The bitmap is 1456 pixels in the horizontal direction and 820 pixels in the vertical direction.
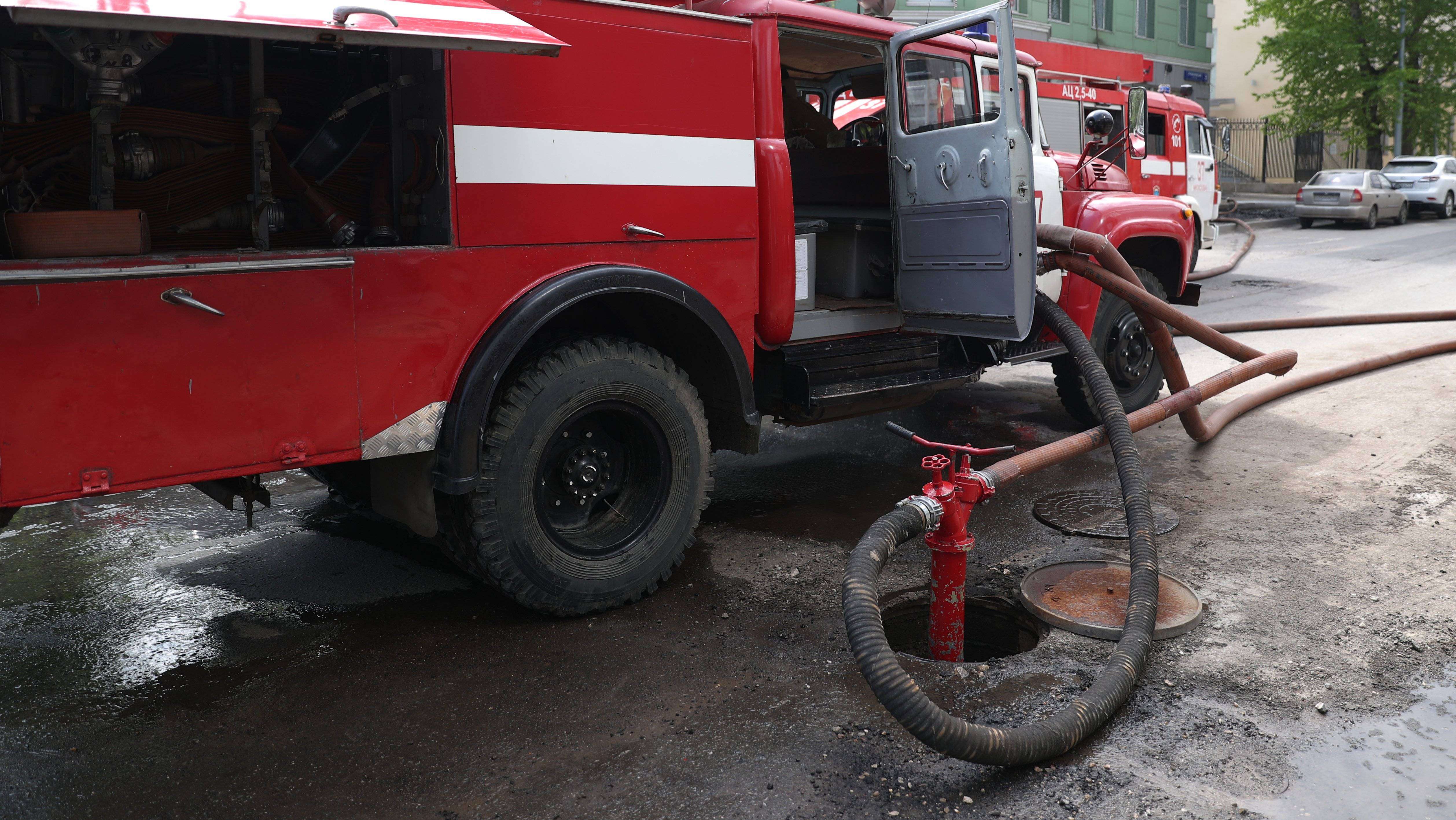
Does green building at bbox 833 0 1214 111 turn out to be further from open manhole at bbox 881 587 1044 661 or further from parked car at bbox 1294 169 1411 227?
open manhole at bbox 881 587 1044 661

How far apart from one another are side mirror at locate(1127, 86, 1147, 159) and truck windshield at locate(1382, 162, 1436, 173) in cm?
2414

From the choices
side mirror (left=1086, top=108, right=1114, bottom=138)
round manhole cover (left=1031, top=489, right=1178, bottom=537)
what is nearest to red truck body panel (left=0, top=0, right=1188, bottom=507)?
side mirror (left=1086, top=108, right=1114, bottom=138)

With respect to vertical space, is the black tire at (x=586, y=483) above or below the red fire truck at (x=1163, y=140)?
below

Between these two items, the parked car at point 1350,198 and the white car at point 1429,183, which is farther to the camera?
the white car at point 1429,183

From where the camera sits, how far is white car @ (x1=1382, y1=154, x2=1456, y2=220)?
84.1 ft

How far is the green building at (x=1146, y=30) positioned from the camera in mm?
28969

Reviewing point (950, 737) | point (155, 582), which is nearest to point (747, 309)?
point (950, 737)

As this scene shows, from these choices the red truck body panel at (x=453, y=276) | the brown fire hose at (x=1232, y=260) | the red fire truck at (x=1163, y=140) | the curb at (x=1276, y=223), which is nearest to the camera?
the red truck body panel at (x=453, y=276)

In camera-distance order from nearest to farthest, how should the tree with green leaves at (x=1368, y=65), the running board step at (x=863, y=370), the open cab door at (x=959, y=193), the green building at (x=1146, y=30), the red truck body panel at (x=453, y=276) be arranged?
the red truck body panel at (x=453, y=276)
the open cab door at (x=959, y=193)
the running board step at (x=863, y=370)
the green building at (x=1146, y=30)
the tree with green leaves at (x=1368, y=65)

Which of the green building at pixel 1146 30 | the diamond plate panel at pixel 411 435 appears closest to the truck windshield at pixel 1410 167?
the green building at pixel 1146 30

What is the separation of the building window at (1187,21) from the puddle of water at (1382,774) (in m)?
36.4

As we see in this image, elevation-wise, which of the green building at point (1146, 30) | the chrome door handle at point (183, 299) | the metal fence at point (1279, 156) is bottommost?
the chrome door handle at point (183, 299)

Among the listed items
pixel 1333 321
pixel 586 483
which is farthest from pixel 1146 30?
pixel 586 483

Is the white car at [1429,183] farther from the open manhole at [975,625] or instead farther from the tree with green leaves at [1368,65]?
the open manhole at [975,625]
